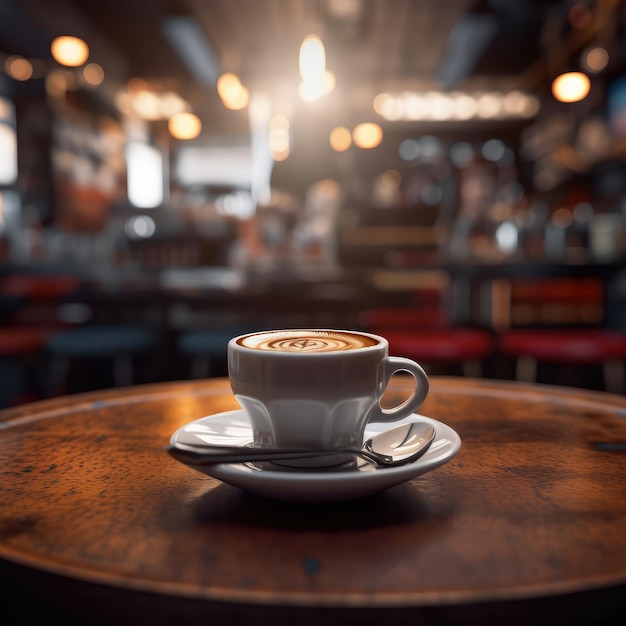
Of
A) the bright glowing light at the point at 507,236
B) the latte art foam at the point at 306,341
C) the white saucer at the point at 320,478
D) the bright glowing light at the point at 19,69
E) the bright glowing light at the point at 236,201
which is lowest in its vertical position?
the white saucer at the point at 320,478

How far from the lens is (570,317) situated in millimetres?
4035

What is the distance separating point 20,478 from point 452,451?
426 millimetres

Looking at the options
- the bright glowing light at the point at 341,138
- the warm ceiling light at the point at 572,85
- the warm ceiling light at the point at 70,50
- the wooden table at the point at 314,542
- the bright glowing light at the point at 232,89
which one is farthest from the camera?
the bright glowing light at the point at 341,138

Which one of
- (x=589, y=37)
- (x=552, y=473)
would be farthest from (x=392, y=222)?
(x=589, y=37)

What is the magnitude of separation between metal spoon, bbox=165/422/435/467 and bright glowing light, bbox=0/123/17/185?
8506 millimetres

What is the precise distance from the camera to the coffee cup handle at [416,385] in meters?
0.63

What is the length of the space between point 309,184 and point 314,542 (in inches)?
248

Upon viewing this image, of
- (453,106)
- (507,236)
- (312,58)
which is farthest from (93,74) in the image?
(507,236)

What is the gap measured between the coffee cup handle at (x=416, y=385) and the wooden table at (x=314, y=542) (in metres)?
0.07

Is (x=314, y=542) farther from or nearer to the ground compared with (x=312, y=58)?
nearer to the ground

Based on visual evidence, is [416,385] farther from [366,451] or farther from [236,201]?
[236,201]

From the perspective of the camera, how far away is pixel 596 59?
6.53 m

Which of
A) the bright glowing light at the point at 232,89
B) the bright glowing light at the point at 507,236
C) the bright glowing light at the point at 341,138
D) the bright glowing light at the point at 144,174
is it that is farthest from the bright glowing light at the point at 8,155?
the bright glowing light at the point at 507,236

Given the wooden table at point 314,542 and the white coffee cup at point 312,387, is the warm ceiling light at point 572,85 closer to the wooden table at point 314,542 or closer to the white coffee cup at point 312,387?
the wooden table at point 314,542
